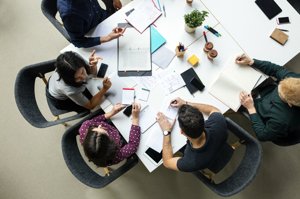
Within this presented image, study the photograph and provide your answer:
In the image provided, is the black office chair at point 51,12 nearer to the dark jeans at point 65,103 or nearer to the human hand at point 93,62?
the human hand at point 93,62

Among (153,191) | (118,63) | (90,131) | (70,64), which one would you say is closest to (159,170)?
(153,191)

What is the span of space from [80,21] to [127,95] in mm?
814

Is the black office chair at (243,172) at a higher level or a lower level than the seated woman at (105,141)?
lower

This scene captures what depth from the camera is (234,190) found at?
135 cm

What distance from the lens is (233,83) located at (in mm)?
1628

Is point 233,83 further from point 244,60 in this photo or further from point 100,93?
point 100,93

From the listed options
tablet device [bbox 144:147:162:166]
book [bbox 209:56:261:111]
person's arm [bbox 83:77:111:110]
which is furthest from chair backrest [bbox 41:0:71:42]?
book [bbox 209:56:261:111]

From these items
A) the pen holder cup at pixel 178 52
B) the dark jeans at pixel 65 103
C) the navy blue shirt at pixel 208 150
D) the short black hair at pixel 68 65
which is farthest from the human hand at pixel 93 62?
the navy blue shirt at pixel 208 150

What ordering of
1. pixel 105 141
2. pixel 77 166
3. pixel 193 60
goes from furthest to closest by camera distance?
pixel 193 60 → pixel 77 166 → pixel 105 141

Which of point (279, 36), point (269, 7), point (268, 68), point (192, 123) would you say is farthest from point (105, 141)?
point (269, 7)

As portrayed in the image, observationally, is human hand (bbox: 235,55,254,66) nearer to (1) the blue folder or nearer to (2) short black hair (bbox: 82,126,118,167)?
(1) the blue folder

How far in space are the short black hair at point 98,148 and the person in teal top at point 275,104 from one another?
122 cm

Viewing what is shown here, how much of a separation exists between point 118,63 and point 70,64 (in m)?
0.45

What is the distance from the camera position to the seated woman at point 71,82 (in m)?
1.40
